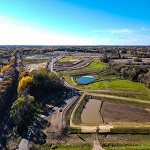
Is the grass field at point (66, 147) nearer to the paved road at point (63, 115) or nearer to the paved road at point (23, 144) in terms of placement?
the paved road at point (23, 144)

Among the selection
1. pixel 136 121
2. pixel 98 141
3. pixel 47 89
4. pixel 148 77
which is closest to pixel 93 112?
pixel 136 121

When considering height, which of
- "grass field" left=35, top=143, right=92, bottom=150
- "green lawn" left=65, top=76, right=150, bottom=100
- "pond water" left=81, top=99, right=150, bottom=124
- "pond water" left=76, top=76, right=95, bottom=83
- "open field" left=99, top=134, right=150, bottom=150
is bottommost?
"grass field" left=35, top=143, right=92, bottom=150

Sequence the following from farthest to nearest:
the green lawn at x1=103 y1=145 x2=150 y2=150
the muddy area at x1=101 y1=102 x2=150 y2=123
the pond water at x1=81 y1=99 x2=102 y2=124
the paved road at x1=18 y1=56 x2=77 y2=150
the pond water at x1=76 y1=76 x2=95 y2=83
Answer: the pond water at x1=76 y1=76 x2=95 y2=83 < the pond water at x1=81 y1=99 x2=102 y2=124 < the muddy area at x1=101 y1=102 x2=150 y2=123 < the paved road at x1=18 y1=56 x2=77 y2=150 < the green lawn at x1=103 y1=145 x2=150 y2=150

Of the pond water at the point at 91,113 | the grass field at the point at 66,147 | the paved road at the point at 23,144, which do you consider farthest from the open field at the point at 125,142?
the paved road at the point at 23,144

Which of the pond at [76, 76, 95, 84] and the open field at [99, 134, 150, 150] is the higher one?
the pond at [76, 76, 95, 84]

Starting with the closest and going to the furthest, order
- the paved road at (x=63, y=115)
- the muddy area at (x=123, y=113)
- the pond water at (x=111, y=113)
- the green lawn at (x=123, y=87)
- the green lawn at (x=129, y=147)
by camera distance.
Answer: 1. the green lawn at (x=129, y=147)
2. the paved road at (x=63, y=115)
3. the muddy area at (x=123, y=113)
4. the pond water at (x=111, y=113)
5. the green lawn at (x=123, y=87)

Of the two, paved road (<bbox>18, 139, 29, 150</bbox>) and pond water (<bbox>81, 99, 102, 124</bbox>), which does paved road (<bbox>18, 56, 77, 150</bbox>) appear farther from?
pond water (<bbox>81, 99, 102, 124</bbox>)

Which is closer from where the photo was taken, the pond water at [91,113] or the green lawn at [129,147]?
the green lawn at [129,147]

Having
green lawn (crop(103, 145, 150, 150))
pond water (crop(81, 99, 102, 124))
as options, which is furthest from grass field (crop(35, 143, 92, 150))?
pond water (crop(81, 99, 102, 124))

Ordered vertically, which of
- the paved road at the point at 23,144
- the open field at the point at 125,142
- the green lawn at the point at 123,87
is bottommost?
the paved road at the point at 23,144

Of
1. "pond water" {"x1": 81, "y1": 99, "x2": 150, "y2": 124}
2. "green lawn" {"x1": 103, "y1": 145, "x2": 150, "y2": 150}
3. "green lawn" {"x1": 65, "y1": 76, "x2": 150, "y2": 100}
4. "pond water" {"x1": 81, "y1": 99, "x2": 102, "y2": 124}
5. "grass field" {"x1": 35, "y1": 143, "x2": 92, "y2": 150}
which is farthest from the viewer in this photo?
"green lawn" {"x1": 65, "y1": 76, "x2": 150, "y2": 100}
